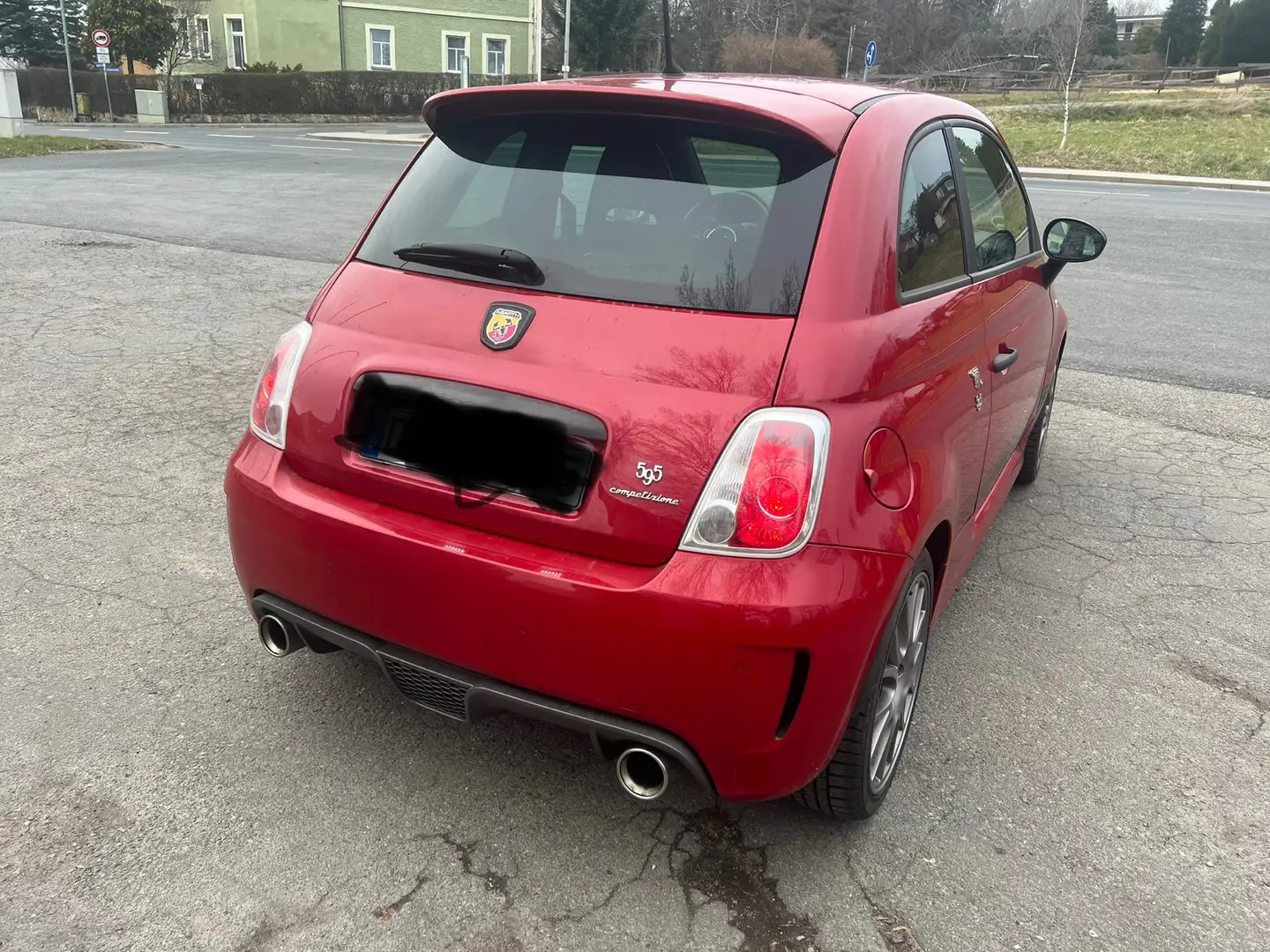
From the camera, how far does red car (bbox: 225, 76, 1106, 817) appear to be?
6.80 ft

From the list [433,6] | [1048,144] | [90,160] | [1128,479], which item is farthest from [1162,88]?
[1128,479]

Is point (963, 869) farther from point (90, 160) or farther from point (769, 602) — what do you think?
point (90, 160)

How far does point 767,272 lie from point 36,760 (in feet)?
7.54

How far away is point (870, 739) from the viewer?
2.36 meters

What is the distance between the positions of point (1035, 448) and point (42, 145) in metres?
23.8

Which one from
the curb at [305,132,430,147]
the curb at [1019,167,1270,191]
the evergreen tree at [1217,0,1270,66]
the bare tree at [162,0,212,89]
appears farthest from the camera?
the evergreen tree at [1217,0,1270,66]

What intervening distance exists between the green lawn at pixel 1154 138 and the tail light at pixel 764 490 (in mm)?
26213

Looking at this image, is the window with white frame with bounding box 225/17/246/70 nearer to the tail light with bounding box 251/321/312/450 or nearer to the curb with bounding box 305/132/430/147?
the curb with bounding box 305/132/430/147

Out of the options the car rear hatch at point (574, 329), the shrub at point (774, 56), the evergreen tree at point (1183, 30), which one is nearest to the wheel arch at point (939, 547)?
the car rear hatch at point (574, 329)

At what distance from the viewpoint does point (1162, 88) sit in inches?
1960

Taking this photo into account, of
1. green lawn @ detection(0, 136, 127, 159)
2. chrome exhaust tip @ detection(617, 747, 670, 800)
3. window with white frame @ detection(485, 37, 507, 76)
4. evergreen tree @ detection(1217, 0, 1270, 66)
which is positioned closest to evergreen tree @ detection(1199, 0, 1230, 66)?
evergreen tree @ detection(1217, 0, 1270, 66)

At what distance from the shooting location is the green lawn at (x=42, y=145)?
20.3 meters

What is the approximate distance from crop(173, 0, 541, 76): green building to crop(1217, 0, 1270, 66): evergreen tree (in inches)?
1671

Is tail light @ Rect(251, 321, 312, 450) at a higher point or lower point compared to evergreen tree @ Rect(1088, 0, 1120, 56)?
lower
